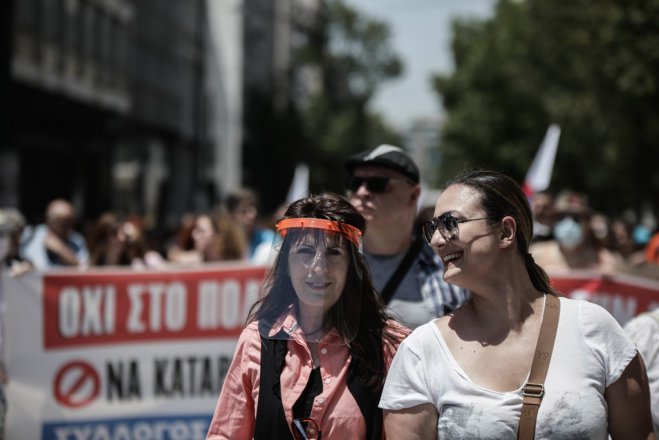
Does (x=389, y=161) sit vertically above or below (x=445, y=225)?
above

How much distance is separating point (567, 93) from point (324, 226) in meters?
28.8

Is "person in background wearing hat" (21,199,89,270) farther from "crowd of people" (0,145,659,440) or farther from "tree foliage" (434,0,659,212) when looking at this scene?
"crowd of people" (0,145,659,440)

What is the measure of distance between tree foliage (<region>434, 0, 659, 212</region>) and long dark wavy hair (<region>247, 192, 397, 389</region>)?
0.47m

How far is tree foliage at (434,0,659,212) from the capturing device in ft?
67.0

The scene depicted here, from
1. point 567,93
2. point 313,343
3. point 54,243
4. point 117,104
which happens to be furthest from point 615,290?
point 117,104

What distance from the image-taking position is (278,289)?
3.34 m

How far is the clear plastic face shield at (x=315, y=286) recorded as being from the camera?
324 centimetres

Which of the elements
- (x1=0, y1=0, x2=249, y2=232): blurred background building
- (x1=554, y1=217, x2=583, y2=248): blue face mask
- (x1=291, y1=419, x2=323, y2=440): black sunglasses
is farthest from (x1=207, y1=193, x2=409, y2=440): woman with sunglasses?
(x1=0, y1=0, x2=249, y2=232): blurred background building

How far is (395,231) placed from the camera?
14.8ft

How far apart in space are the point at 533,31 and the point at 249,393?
2580 cm

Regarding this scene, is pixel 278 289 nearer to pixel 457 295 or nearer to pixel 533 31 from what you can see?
pixel 457 295

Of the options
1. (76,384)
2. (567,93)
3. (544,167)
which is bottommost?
(76,384)

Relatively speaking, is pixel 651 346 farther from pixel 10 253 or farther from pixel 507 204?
pixel 10 253

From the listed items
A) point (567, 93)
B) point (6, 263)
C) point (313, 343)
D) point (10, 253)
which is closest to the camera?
point (313, 343)
